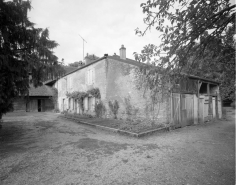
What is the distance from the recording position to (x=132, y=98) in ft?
36.2

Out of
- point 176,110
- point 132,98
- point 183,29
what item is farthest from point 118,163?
point 132,98

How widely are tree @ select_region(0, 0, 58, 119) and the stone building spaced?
4.00m

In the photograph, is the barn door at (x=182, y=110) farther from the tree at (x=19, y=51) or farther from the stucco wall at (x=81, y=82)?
the tree at (x=19, y=51)


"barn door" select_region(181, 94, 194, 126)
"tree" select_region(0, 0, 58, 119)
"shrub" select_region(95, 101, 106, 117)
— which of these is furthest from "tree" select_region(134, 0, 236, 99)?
"shrub" select_region(95, 101, 106, 117)

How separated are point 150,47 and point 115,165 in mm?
3361

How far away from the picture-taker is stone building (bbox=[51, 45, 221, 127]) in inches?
377

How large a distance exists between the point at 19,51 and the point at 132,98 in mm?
7512

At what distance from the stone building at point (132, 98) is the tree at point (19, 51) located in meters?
4.00

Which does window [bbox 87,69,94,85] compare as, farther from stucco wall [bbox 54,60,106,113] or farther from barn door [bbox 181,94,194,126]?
barn door [bbox 181,94,194,126]

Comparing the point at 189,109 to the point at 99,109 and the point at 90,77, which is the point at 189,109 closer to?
the point at 99,109

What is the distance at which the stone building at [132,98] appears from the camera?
9.57 meters

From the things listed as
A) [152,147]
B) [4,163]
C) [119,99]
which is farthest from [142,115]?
[4,163]

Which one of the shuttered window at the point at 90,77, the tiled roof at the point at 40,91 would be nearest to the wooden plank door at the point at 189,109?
the shuttered window at the point at 90,77

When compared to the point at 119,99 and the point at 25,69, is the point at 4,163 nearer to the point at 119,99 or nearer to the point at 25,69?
the point at 25,69
